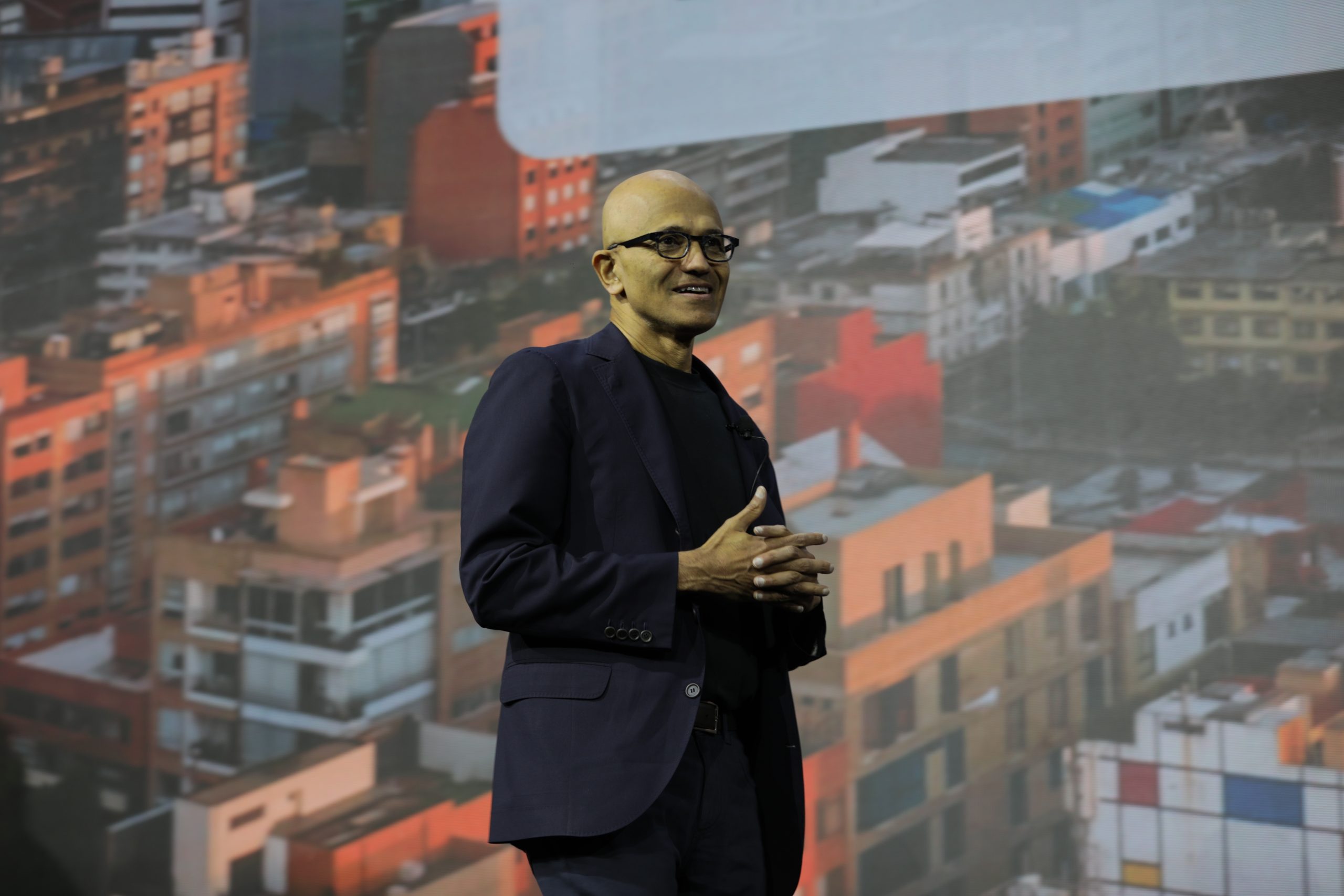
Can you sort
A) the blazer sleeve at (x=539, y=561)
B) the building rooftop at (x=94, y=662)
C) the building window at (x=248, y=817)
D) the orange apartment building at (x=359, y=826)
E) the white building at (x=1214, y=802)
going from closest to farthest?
the blazer sleeve at (x=539, y=561)
the white building at (x=1214, y=802)
the orange apartment building at (x=359, y=826)
the building window at (x=248, y=817)
the building rooftop at (x=94, y=662)

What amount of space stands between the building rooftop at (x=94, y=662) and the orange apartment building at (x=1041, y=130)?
246cm

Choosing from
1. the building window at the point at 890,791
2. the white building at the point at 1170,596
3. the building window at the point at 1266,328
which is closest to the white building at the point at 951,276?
the building window at the point at 1266,328

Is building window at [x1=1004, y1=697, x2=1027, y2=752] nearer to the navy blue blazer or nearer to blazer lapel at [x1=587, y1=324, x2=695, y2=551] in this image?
the navy blue blazer

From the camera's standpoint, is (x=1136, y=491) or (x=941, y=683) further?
(x=941, y=683)

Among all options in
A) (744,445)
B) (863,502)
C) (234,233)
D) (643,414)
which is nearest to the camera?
(643,414)

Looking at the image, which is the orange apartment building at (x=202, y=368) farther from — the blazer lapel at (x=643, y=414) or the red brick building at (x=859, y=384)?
the blazer lapel at (x=643, y=414)

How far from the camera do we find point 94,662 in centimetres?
387

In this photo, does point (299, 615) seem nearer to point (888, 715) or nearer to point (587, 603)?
point (888, 715)

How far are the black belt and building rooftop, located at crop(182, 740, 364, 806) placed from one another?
2.46 meters

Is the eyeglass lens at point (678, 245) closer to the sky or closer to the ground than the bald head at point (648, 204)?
closer to the ground

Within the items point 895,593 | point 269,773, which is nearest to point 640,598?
point 895,593

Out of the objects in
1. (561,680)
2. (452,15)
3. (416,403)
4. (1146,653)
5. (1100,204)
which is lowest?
(1146,653)

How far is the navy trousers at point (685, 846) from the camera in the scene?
131 centimetres

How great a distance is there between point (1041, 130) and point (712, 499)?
2.22 metres
